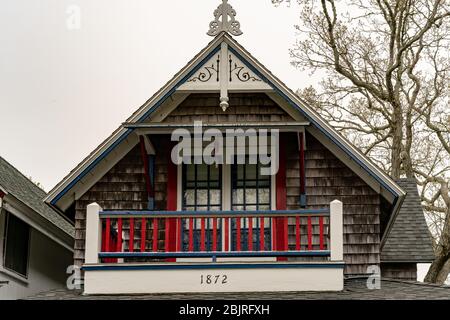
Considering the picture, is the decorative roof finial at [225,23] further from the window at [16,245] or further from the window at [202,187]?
the window at [16,245]

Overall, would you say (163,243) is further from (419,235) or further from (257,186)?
(419,235)

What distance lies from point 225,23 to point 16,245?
605 cm

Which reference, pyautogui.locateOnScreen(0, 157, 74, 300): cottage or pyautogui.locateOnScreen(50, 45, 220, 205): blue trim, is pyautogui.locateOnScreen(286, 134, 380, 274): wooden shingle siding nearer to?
pyautogui.locateOnScreen(50, 45, 220, 205): blue trim

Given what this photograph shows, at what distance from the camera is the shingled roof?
19984 millimetres

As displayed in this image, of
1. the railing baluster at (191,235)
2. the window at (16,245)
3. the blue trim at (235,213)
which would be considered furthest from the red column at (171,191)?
the window at (16,245)

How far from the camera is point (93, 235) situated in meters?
14.4

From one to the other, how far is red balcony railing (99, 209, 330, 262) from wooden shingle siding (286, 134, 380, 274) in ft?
1.25

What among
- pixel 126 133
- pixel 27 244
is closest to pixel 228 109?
pixel 126 133

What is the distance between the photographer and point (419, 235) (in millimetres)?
20797

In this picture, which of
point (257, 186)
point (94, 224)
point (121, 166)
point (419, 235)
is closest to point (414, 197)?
point (419, 235)

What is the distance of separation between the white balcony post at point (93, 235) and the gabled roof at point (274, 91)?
185cm

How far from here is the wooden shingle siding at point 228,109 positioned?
1656cm

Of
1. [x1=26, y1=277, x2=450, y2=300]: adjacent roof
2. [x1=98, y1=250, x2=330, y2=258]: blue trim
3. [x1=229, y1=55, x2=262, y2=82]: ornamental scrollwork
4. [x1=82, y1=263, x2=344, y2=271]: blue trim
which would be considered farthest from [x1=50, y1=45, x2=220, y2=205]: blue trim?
[x1=82, y1=263, x2=344, y2=271]: blue trim
